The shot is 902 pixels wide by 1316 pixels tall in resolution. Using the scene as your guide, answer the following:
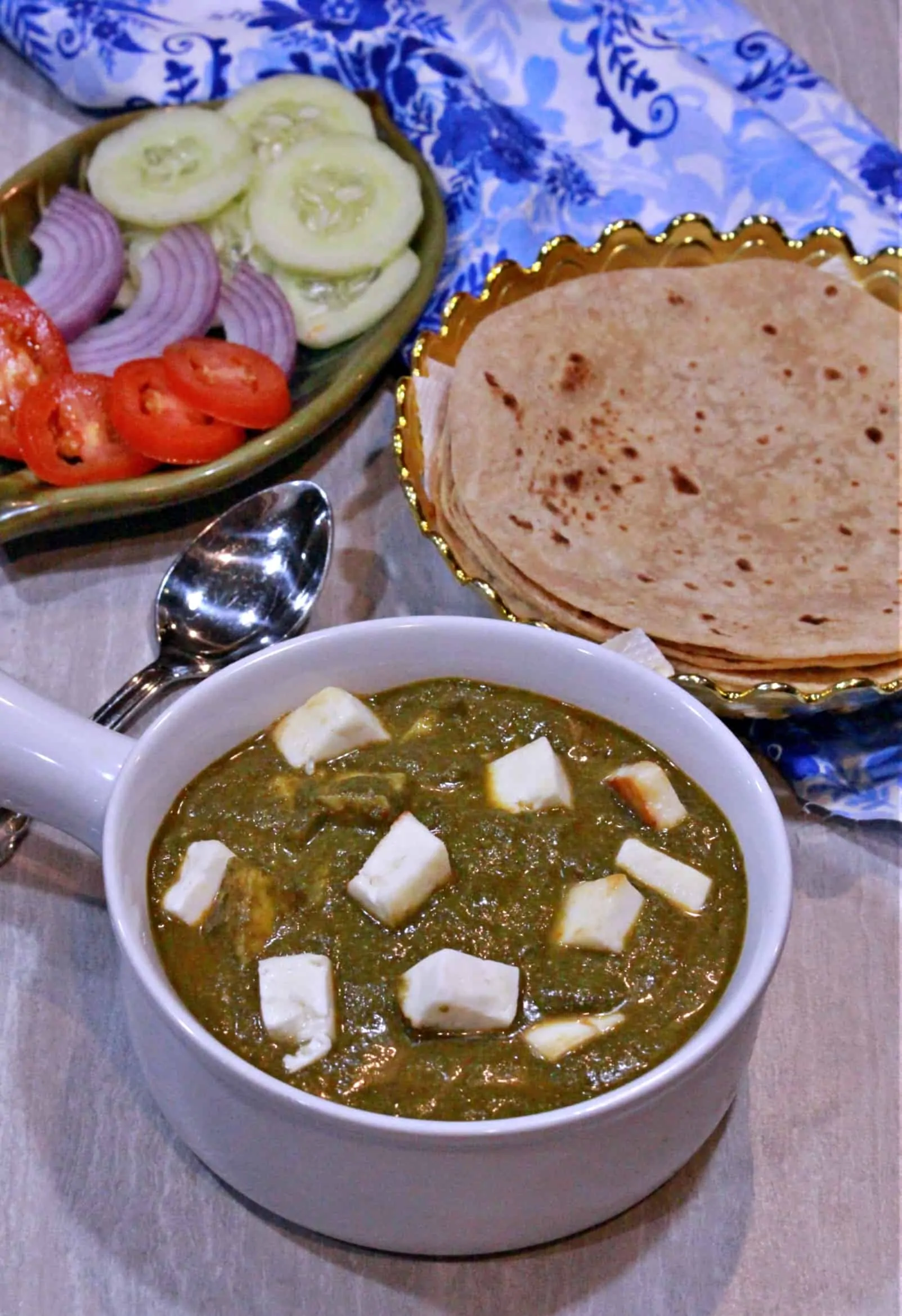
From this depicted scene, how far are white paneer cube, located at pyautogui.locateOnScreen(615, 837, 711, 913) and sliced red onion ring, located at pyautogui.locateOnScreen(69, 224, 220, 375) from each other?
Answer: 1592mm

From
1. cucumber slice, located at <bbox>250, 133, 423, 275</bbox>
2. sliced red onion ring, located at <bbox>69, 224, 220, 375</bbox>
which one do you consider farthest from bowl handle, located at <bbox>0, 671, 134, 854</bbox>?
cucumber slice, located at <bbox>250, 133, 423, 275</bbox>

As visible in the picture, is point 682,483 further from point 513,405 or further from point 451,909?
point 451,909

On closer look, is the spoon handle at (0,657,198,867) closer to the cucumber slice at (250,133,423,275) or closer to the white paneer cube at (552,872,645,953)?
the white paneer cube at (552,872,645,953)

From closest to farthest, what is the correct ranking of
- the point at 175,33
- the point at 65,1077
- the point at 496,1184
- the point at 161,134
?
the point at 496,1184 < the point at 65,1077 < the point at 161,134 < the point at 175,33

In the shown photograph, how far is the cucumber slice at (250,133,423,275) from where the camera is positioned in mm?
2840

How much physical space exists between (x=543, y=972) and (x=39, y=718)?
2.33 ft

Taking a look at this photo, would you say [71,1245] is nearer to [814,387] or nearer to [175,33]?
[814,387]

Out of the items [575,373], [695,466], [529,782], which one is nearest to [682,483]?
[695,466]

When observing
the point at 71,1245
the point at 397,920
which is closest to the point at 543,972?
the point at 397,920

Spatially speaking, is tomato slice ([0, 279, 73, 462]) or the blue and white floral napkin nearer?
tomato slice ([0, 279, 73, 462])

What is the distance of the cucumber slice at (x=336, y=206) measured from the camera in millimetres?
2840

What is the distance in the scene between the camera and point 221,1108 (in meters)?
1.44

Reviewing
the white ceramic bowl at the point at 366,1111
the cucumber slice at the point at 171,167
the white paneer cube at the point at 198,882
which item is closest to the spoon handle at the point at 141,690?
the white ceramic bowl at the point at 366,1111

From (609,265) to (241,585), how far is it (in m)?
1.04
